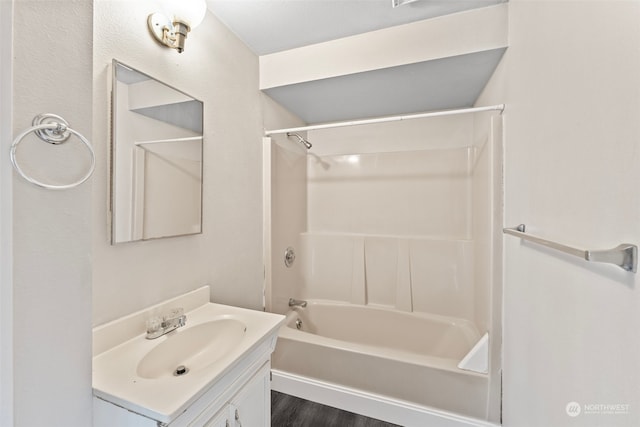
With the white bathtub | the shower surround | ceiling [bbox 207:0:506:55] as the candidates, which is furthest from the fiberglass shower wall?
ceiling [bbox 207:0:506:55]

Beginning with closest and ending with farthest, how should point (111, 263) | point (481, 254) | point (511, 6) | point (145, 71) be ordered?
point (111, 263)
point (145, 71)
point (511, 6)
point (481, 254)

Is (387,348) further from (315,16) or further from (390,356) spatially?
(315,16)

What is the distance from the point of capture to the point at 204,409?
2.57ft

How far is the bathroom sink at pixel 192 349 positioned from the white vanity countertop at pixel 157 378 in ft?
0.05

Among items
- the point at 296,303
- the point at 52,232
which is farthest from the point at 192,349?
the point at 296,303

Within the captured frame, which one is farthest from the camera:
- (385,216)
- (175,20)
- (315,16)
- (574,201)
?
(385,216)

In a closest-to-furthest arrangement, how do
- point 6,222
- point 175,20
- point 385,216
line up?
1. point 6,222
2. point 175,20
3. point 385,216

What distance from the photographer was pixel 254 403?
1.02 meters

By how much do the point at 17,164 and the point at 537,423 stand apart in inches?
69.1

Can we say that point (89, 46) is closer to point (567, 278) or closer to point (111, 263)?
point (111, 263)

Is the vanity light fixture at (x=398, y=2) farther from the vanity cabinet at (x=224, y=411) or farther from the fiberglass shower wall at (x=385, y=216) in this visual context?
the vanity cabinet at (x=224, y=411)

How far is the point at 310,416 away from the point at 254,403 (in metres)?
0.73

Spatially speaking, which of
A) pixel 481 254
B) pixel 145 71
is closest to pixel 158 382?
pixel 145 71

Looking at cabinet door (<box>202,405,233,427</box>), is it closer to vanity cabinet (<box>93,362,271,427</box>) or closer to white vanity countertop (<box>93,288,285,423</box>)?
vanity cabinet (<box>93,362,271,427</box>)
